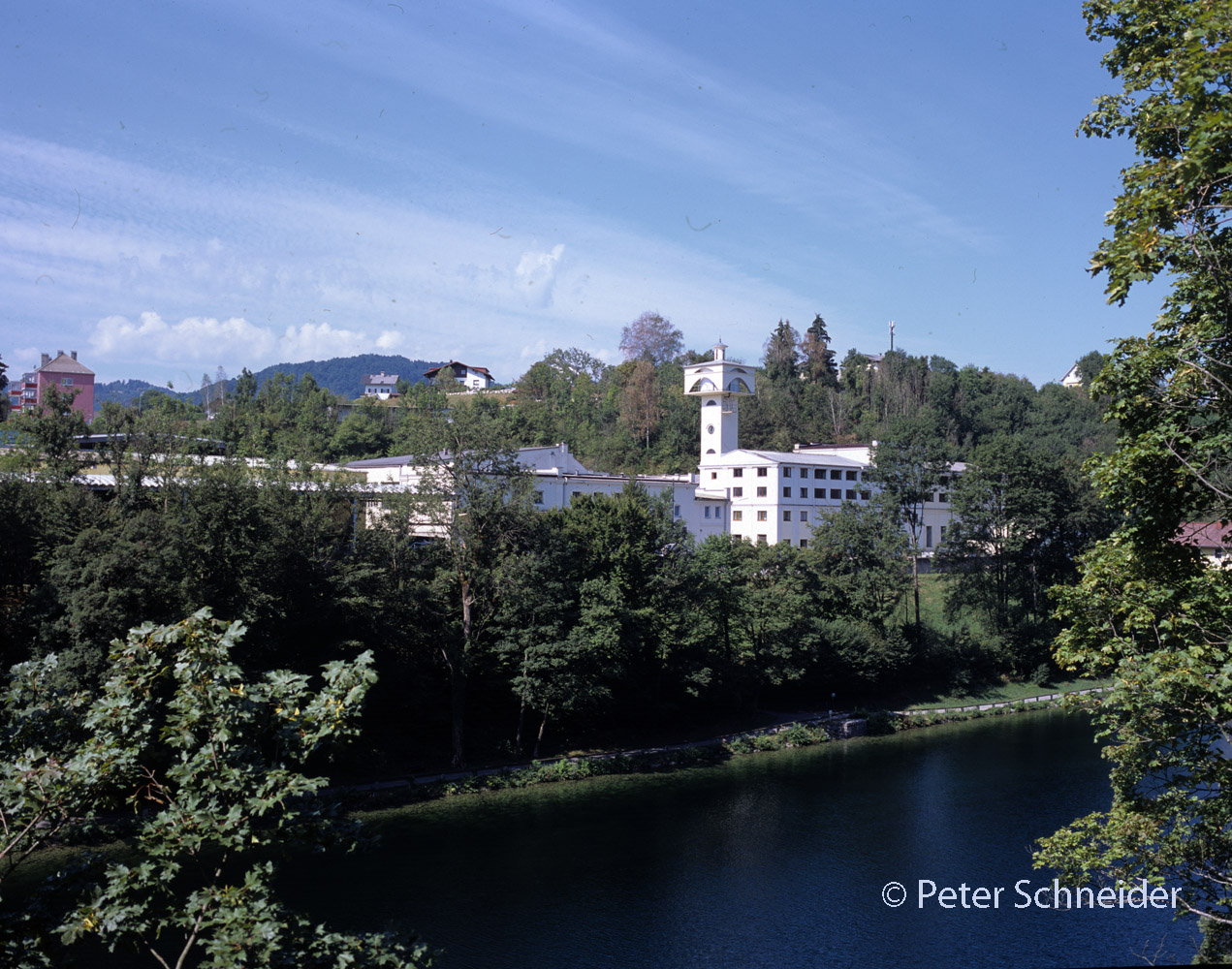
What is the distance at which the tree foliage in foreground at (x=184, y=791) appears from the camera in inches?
233

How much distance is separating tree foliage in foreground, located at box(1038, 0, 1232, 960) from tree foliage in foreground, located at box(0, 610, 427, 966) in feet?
21.6

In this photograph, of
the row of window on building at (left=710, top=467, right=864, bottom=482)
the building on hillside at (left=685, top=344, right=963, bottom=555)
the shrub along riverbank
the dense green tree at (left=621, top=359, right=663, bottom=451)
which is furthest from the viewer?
the dense green tree at (left=621, top=359, right=663, bottom=451)

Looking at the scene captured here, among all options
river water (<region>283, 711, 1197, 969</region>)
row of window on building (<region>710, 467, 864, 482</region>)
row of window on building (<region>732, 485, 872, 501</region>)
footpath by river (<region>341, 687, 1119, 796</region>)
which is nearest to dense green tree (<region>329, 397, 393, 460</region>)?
row of window on building (<region>710, 467, 864, 482</region>)

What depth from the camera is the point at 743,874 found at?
59.3 feet

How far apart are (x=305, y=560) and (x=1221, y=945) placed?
62.3 ft

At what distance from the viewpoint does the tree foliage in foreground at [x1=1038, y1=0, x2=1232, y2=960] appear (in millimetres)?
8117

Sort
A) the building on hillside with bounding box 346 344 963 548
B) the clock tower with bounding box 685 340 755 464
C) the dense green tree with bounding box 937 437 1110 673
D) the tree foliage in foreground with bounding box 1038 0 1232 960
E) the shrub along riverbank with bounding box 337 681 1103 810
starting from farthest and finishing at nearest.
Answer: the clock tower with bounding box 685 340 755 464
the building on hillside with bounding box 346 344 963 548
the dense green tree with bounding box 937 437 1110 673
the shrub along riverbank with bounding box 337 681 1103 810
the tree foliage in foreground with bounding box 1038 0 1232 960

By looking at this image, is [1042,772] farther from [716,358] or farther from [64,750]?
[716,358]

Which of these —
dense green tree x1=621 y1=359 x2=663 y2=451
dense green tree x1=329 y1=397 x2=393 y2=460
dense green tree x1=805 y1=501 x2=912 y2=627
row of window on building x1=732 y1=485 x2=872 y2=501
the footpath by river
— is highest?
dense green tree x1=621 y1=359 x2=663 y2=451

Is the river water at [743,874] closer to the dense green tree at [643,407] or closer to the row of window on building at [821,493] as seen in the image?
the row of window on building at [821,493]

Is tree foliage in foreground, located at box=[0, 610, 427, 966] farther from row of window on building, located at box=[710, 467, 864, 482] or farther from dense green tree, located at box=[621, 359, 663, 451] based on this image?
dense green tree, located at box=[621, 359, 663, 451]

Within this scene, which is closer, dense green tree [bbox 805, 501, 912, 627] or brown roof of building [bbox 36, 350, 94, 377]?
dense green tree [bbox 805, 501, 912, 627]

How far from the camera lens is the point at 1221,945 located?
372 inches

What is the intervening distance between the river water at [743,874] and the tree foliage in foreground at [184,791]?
762 cm
